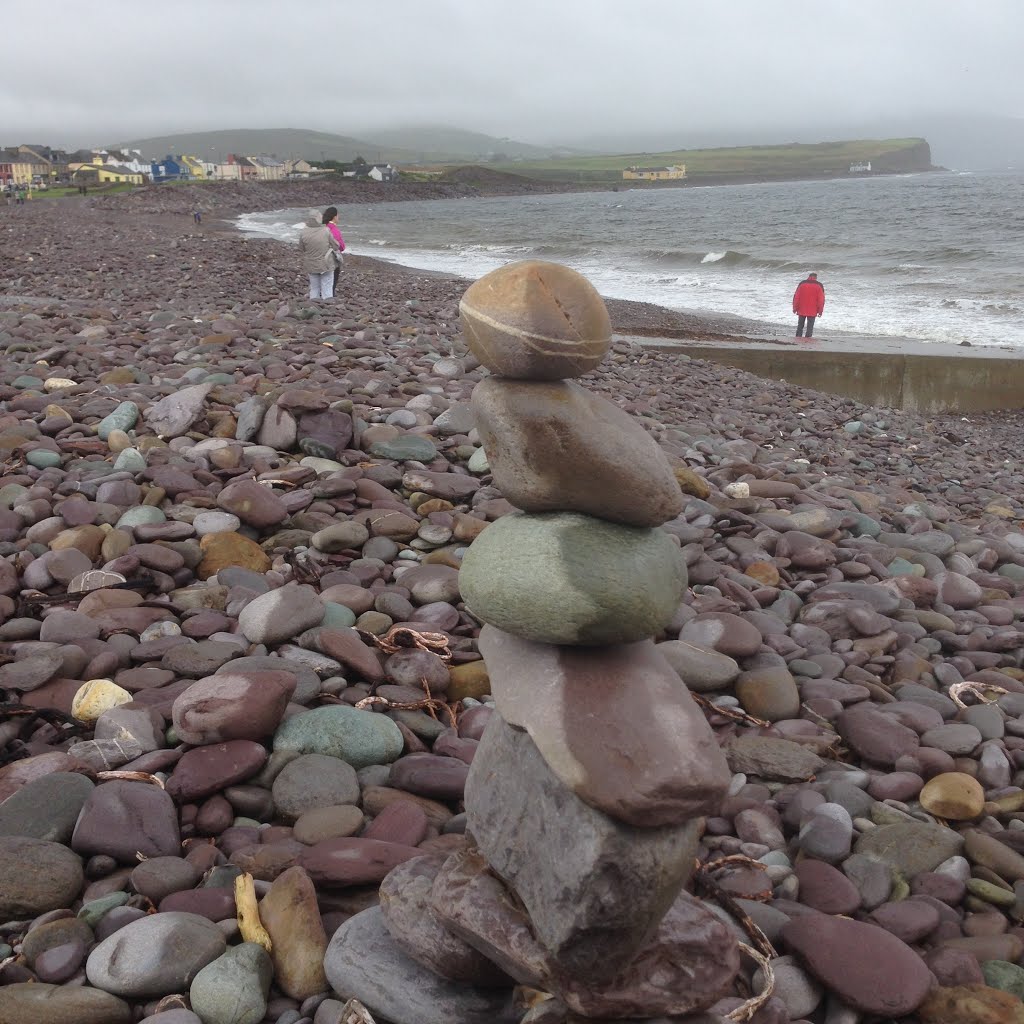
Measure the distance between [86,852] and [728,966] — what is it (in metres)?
2.06

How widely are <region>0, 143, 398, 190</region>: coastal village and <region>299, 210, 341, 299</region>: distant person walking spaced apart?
90.9 meters

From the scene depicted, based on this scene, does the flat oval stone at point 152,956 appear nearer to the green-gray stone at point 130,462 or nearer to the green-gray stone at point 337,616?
the green-gray stone at point 337,616

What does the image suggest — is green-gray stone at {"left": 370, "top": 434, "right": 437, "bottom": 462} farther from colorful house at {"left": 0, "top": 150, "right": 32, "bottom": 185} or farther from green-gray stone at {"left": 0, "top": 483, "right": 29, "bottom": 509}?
colorful house at {"left": 0, "top": 150, "right": 32, "bottom": 185}

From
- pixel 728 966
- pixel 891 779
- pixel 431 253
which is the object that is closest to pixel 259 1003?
pixel 728 966

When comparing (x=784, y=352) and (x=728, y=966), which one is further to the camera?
(x=784, y=352)

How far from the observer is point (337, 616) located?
4.69m

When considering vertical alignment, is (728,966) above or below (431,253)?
below

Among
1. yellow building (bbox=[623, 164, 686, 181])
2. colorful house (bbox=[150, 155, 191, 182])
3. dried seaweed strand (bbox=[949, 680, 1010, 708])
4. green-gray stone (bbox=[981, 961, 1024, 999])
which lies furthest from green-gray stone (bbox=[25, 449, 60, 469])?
yellow building (bbox=[623, 164, 686, 181])

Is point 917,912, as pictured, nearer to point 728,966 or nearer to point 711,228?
point 728,966

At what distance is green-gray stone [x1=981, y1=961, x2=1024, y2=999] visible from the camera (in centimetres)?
292

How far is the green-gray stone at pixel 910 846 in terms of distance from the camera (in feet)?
11.6

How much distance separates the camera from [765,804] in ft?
12.6

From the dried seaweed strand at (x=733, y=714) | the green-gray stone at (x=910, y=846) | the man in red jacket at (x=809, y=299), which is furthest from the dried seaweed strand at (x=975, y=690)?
the man in red jacket at (x=809, y=299)

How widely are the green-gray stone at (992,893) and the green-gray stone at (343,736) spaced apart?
7.17 feet
